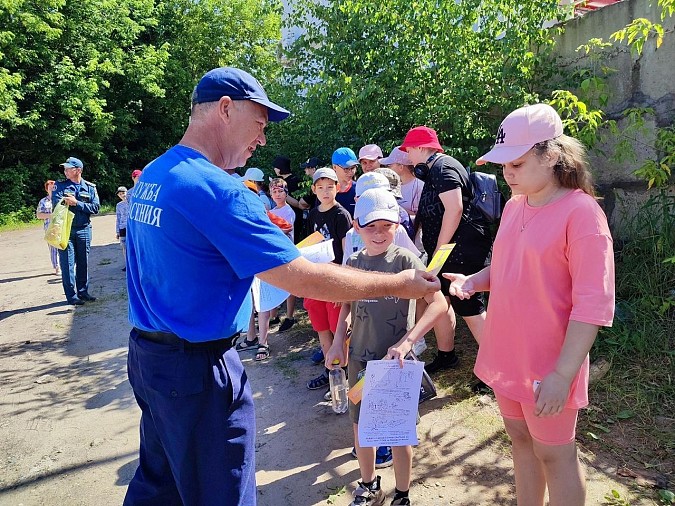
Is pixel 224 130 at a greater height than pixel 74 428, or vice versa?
pixel 224 130

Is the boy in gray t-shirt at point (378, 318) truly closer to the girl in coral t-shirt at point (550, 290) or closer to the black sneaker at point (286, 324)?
the girl in coral t-shirt at point (550, 290)

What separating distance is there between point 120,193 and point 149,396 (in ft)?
28.8

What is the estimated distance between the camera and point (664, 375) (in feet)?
11.9

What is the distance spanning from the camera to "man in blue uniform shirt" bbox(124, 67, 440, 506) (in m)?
1.79

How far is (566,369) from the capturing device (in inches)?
73.3

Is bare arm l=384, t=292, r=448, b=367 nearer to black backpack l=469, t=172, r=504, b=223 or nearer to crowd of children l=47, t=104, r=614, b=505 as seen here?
crowd of children l=47, t=104, r=614, b=505

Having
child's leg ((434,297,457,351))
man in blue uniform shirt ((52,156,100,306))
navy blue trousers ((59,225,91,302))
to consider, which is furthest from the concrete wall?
navy blue trousers ((59,225,91,302))

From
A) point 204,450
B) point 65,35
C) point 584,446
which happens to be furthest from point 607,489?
point 65,35

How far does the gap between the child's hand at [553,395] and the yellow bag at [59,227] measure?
7369 millimetres

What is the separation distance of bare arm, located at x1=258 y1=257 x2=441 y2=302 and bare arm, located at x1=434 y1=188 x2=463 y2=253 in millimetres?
1553

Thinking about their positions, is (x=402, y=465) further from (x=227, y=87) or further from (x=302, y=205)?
(x=302, y=205)

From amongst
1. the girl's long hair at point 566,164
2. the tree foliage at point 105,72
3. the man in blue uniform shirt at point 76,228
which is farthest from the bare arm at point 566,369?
the tree foliage at point 105,72

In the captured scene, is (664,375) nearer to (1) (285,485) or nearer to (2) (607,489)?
(2) (607,489)

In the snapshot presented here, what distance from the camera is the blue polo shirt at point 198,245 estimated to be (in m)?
1.77
